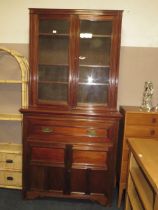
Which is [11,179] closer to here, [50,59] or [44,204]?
[44,204]

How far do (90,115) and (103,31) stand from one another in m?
0.91

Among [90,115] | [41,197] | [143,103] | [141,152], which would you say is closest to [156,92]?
[143,103]

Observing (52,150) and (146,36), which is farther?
(146,36)

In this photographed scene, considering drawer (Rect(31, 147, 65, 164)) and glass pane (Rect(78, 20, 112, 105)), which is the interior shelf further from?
glass pane (Rect(78, 20, 112, 105))

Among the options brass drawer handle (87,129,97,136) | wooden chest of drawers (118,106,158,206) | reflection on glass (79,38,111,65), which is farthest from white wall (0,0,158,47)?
brass drawer handle (87,129,97,136)

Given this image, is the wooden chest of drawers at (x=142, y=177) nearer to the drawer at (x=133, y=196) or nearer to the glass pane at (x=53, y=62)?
the drawer at (x=133, y=196)

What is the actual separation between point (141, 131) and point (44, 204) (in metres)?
1.31

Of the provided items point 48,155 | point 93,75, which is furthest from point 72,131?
point 93,75

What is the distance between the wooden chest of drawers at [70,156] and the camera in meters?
2.47

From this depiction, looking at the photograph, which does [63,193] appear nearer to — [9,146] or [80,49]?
[9,146]

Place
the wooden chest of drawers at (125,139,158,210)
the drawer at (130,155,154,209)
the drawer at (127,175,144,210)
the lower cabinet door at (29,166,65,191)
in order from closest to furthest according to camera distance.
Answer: the wooden chest of drawers at (125,139,158,210), the drawer at (130,155,154,209), the drawer at (127,175,144,210), the lower cabinet door at (29,166,65,191)

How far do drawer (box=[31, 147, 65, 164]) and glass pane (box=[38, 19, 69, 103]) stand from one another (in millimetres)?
536

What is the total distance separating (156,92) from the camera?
2.90 m

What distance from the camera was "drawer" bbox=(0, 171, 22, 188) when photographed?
2777 millimetres
